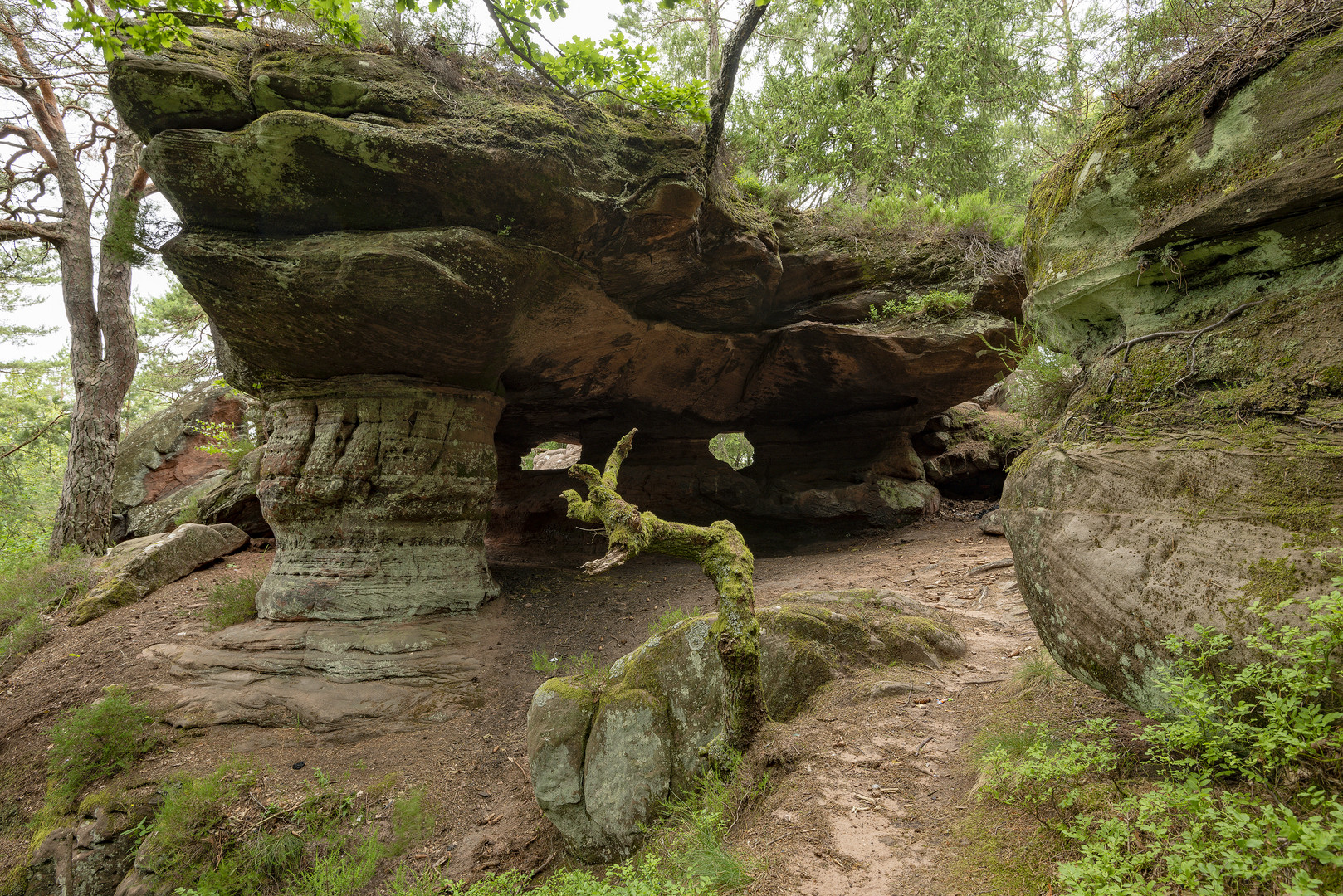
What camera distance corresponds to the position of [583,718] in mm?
4434

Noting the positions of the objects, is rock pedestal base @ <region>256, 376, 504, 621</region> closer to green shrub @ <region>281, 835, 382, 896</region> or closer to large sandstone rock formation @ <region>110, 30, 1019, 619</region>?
large sandstone rock formation @ <region>110, 30, 1019, 619</region>

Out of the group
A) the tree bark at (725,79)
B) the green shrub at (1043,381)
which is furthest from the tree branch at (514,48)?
the green shrub at (1043,381)

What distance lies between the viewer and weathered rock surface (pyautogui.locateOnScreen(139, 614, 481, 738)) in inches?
240

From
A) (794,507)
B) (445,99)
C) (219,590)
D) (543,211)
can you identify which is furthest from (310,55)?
(794,507)

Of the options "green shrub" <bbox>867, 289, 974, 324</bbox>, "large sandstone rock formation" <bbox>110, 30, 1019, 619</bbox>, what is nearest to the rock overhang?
"large sandstone rock formation" <bbox>110, 30, 1019, 619</bbox>

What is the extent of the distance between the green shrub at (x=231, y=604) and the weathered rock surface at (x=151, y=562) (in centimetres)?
148

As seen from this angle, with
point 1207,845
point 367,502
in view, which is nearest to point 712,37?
point 367,502

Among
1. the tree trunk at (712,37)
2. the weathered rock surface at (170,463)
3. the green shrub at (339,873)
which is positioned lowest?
the green shrub at (339,873)

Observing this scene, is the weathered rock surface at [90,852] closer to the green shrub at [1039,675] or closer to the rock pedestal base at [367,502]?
the rock pedestal base at [367,502]

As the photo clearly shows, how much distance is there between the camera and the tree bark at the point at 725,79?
20.4ft

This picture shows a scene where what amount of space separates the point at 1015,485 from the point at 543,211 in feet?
19.5

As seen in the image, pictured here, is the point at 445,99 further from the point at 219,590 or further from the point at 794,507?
the point at 794,507

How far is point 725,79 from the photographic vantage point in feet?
22.5

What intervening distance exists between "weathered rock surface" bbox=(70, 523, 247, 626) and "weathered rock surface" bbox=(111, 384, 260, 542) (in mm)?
1114
